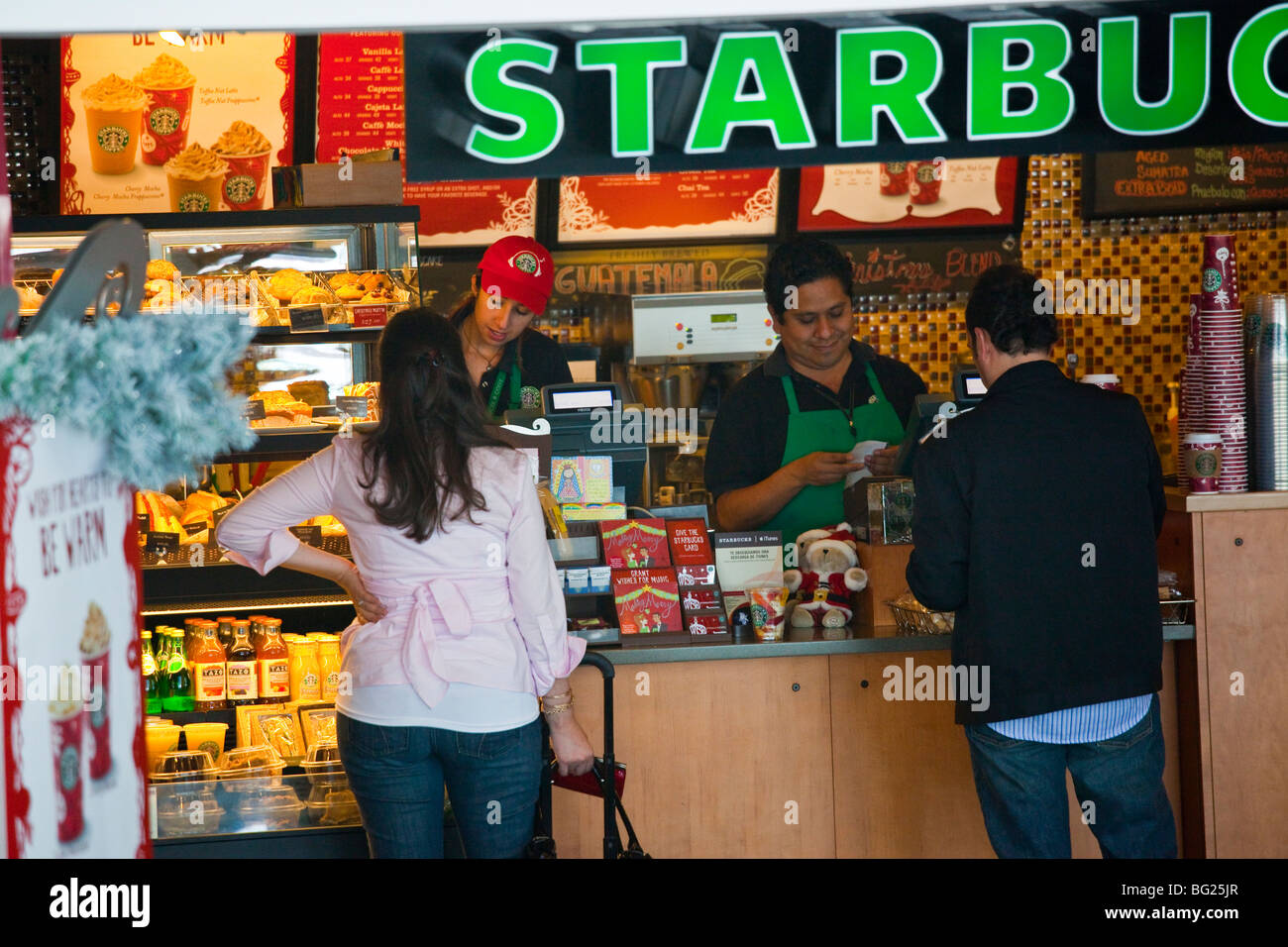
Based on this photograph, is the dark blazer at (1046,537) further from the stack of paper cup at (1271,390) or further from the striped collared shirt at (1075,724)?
the stack of paper cup at (1271,390)

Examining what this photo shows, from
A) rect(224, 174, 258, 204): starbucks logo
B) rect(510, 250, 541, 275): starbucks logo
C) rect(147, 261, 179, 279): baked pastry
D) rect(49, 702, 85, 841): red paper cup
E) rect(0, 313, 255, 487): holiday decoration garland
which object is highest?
rect(224, 174, 258, 204): starbucks logo

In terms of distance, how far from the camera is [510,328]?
187 inches

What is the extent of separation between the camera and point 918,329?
21.4 feet

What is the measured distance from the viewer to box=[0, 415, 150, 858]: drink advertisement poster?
150 centimetres

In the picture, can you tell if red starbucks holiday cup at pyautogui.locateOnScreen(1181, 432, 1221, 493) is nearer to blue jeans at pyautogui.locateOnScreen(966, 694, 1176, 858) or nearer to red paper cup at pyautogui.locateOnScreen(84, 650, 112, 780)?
blue jeans at pyautogui.locateOnScreen(966, 694, 1176, 858)

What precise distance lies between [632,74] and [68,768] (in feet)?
7.55

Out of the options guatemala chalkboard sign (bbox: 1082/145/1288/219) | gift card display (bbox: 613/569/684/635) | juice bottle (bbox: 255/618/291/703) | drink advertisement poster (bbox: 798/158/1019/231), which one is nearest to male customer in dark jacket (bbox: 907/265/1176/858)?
gift card display (bbox: 613/569/684/635)

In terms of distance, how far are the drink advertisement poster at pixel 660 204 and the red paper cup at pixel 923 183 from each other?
658mm

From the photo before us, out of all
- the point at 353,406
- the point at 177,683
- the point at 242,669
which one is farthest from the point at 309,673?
the point at 353,406

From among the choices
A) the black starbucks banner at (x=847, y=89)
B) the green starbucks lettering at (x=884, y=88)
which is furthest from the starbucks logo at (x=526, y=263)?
the green starbucks lettering at (x=884, y=88)

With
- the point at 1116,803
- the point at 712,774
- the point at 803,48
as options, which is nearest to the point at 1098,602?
the point at 1116,803

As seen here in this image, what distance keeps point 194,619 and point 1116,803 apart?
279 cm

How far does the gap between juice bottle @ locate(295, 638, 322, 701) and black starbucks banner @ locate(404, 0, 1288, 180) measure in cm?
159

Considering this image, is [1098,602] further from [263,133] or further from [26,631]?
[263,133]
